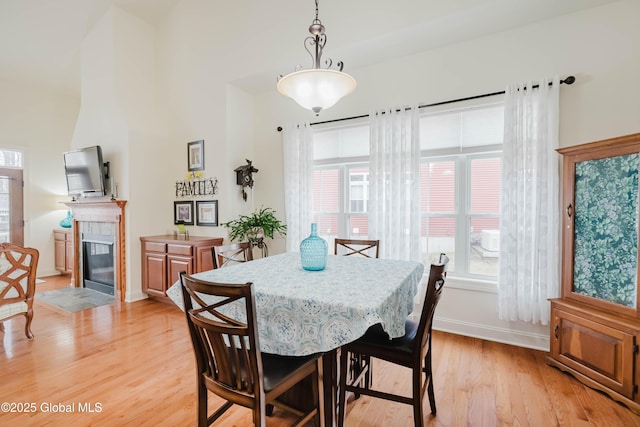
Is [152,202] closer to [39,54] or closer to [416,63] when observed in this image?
[39,54]

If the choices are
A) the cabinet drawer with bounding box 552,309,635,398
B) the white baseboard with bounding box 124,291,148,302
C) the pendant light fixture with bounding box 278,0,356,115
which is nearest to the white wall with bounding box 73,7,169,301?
the white baseboard with bounding box 124,291,148,302

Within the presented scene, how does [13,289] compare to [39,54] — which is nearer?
[13,289]

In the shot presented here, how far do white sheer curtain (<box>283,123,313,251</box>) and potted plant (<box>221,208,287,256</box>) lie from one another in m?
0.19

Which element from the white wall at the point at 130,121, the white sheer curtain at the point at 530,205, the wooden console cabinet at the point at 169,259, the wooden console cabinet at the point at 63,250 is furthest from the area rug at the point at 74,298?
the white sheer curtain at the point at 530,205

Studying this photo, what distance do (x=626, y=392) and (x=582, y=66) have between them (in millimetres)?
2528

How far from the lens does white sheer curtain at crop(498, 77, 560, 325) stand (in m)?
2.77

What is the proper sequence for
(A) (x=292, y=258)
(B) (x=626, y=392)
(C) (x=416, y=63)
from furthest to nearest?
(C) (x=416, y=63)
(A) (x=292, y=258)
(B) (x=626, y=392)

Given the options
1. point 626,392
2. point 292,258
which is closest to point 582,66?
point 626,392

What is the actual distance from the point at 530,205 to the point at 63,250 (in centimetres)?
740

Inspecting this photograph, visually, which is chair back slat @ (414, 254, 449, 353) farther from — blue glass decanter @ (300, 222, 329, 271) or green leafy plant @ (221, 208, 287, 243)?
green leafy plant @ (221, 208, 287, 243)

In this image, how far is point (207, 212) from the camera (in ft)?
14.9

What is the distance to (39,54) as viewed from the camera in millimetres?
5039

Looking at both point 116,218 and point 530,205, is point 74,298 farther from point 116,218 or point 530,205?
point 530,205

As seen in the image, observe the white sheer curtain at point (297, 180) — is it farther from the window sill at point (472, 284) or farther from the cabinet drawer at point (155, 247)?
the window sill at point (472, 284)
